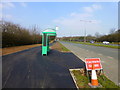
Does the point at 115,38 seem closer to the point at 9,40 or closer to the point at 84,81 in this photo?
the point at 9,40

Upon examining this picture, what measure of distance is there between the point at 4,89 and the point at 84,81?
2912 millimetres

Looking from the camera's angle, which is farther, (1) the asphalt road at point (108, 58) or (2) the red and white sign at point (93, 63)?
(1) the asphalt road at point (108, 58)

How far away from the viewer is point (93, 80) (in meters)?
3.32

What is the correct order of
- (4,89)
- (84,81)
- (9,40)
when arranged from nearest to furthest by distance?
(4,89)
(84,81)
(9,40)

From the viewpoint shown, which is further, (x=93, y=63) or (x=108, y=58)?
(x=108, y=58)

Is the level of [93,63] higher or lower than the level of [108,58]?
higher

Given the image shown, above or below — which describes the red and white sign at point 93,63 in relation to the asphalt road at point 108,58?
above

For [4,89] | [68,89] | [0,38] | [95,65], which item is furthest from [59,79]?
[0,38]

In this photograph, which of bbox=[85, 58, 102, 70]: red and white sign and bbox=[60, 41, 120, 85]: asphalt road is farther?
bbox=[60, 41, 120, 85]: asphalt road

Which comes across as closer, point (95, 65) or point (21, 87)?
point (21, 87)

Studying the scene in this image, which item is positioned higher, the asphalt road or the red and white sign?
the red and white sign

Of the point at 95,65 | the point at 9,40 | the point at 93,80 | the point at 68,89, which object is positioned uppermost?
the point at 9,40

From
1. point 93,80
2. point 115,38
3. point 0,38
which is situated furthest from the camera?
point 115,38

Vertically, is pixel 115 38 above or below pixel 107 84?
above
